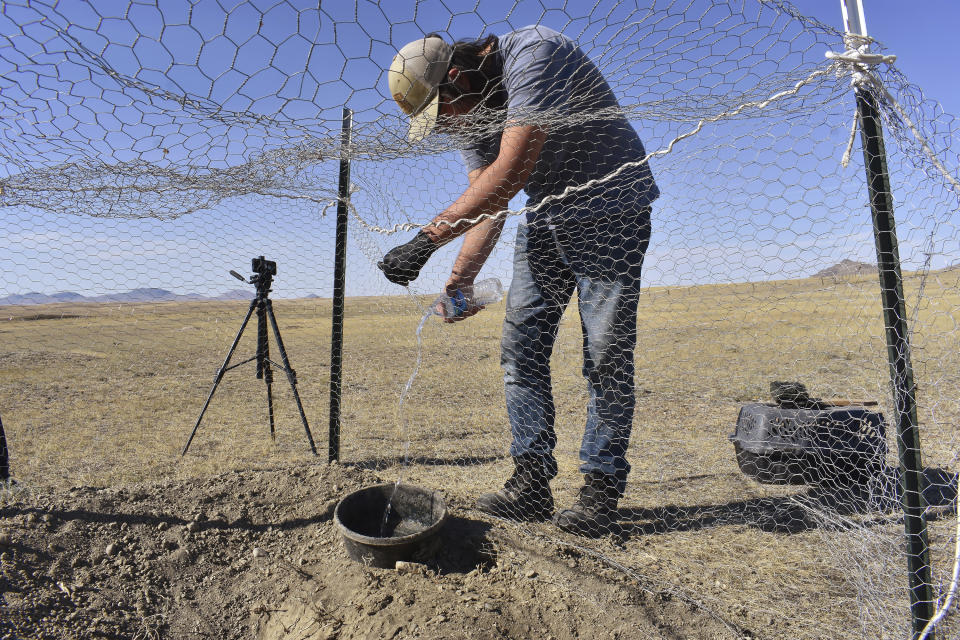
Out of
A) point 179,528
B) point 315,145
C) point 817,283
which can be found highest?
point 315,145

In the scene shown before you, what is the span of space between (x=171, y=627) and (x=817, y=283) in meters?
2.53

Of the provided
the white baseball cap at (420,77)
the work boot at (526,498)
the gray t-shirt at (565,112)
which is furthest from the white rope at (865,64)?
the work boot at (526,498)

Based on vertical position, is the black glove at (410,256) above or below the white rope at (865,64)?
below

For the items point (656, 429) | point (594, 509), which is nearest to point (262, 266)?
point (594, 509)

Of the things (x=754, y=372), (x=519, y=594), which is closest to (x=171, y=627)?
(x=519, y=594)

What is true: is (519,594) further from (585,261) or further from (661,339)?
(661,339)

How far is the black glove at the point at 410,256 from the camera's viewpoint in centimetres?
193

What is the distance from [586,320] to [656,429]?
6.01 ft

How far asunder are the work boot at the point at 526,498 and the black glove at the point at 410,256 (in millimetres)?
928

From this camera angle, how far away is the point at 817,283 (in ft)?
6.43

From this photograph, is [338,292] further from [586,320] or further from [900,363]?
[900,363]

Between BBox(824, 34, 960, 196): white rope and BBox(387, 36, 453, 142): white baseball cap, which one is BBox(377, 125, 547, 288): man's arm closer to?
BBox(387, 36, 453, 142): white baseball cap

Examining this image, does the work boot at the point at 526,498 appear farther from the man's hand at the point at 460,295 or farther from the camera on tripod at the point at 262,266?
the camera on tripod at the point at 262,266

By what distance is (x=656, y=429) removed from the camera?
3.53 m
